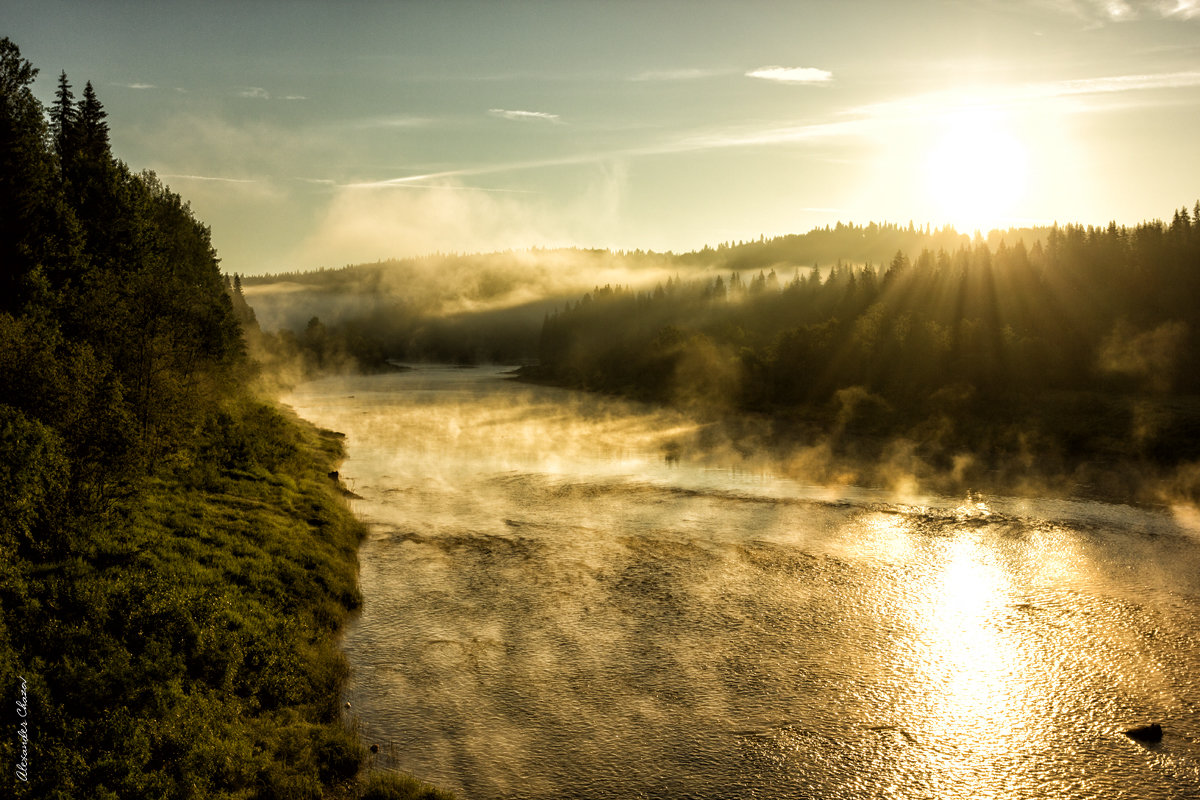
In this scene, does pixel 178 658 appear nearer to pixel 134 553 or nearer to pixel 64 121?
pixel 134 553

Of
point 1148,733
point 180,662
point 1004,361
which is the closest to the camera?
point 180,662

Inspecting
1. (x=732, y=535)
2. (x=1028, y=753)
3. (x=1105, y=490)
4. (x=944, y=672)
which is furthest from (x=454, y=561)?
(x=1105, y=490)

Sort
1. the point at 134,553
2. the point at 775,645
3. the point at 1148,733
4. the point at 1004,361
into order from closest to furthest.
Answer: the point at 1148,733
the point at 134,553
the point at 775,645
the point at 1004,361

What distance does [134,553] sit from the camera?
1056 inches

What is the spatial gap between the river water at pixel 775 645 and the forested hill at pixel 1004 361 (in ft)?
106

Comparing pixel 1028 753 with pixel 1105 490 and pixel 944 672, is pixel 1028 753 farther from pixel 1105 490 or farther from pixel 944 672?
pixel 1105 490

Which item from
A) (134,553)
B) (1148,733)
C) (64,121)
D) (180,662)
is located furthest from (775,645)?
(64,121)

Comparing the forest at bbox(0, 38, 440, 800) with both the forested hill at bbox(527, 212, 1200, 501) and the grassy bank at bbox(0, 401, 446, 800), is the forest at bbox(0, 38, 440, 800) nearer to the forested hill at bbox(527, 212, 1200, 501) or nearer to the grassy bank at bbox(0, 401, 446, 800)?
the grassy bank at bbox(0, 401, 446, 800)

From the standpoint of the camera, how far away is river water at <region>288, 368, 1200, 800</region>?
20.8 meters

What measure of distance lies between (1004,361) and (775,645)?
287ft

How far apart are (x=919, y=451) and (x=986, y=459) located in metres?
6.61

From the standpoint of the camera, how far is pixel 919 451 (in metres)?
79.4

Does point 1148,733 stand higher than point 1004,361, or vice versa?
point 1004,361

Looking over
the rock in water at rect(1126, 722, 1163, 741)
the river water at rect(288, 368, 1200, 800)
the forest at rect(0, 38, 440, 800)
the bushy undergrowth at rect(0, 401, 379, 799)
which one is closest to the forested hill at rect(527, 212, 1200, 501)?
the river water at rect(288, 368, 1200, 800)
